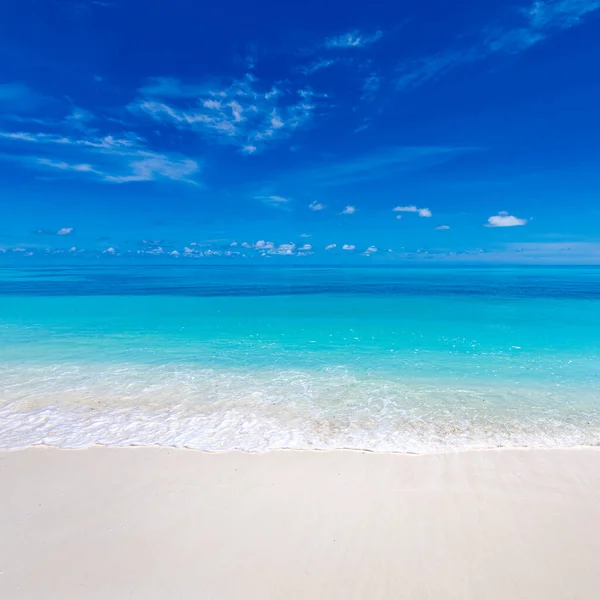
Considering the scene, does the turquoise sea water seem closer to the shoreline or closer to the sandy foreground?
the shoreline

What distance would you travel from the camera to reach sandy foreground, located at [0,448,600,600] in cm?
368

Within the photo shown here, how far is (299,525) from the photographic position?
14.4 feet

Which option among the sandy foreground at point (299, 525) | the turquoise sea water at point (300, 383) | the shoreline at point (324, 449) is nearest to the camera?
the sandy foreground at point (299, 525)

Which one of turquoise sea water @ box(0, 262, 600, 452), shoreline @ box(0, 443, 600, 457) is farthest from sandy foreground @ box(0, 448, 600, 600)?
turquoise sea water @ box(0, 262, 600, 452)

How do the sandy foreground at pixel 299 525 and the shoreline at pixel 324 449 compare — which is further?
the shoreline at pixel 324 449

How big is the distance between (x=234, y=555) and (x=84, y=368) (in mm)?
8725

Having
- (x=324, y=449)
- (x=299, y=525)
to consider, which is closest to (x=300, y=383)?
(x=324, y=449)

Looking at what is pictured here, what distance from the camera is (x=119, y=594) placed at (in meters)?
3.56

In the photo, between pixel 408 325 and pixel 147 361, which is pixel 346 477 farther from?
pixel 408 325

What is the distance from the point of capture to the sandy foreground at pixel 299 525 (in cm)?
368

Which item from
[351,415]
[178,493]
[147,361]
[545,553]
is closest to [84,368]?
[147,361]

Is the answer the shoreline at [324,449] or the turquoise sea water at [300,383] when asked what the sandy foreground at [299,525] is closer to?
the shoreline at [324,449]

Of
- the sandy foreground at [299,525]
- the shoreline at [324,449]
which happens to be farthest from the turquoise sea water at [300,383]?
the sandy foreground at [299,525]

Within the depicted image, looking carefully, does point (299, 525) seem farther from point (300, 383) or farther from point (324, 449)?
point (300, 383)
